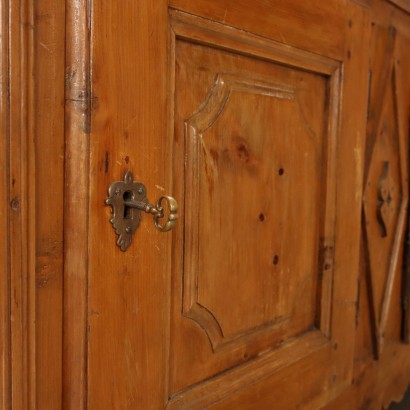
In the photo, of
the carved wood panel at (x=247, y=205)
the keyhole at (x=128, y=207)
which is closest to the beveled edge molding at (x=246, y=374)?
the carved wood panel at (x=247, y=205)

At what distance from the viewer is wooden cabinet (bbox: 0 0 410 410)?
56 centimetres

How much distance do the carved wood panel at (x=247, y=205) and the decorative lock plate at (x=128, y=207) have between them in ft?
0.30

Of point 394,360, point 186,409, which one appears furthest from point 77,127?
point 394,360

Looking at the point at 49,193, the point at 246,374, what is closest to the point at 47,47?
the point at 49,193

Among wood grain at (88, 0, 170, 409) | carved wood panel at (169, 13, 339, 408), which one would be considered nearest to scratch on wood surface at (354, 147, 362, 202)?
carved wood panel at (169, 13, 339, 408)

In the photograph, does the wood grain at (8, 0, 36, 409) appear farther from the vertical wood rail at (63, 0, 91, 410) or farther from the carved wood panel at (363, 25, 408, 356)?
the carved wood panel at (363, 25, 408, 356)

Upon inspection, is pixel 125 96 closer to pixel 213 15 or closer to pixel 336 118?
pixel 213 15

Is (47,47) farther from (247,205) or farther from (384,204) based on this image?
(384,204)

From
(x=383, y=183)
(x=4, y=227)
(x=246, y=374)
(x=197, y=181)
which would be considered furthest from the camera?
(x=383, y=183)

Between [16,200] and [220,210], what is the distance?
1.13ft

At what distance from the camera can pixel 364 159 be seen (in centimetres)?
119

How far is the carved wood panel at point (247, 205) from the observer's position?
748 millimetres

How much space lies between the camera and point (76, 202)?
59 centimetres

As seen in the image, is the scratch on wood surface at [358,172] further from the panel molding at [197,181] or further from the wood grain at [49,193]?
the wood grain at [49,193]
